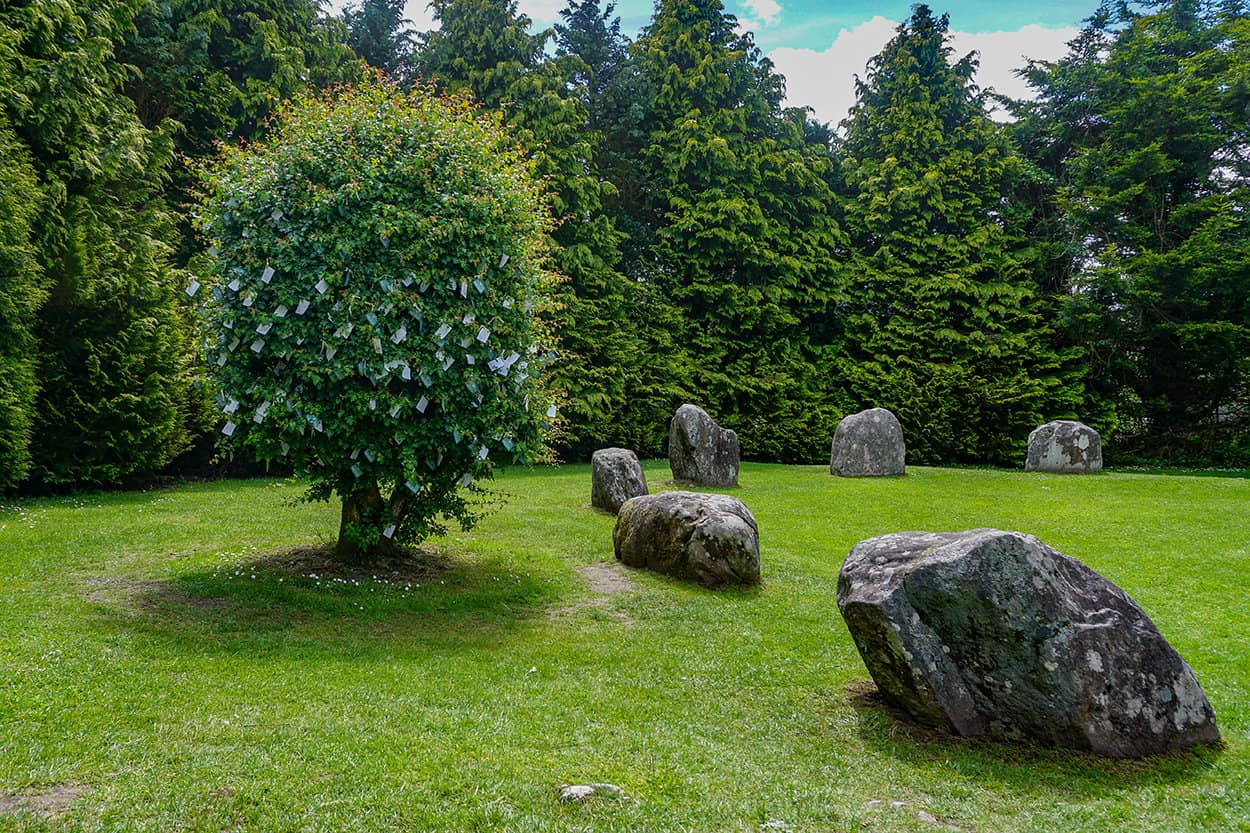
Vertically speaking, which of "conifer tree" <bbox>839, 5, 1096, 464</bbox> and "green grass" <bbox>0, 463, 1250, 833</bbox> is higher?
"conifer tree" <bbox>839, 5, 1096, 464</bbox>

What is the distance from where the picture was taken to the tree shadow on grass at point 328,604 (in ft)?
22.5

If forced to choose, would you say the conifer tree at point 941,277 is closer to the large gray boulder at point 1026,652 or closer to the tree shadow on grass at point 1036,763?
the large gray boulder at point 1026,652

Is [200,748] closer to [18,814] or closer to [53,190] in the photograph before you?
[18,814]

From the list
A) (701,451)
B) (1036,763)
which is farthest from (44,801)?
(701,451)

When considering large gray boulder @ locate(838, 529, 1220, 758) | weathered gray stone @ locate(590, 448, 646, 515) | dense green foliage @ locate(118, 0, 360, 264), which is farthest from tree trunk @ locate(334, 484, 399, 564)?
dense green foliage @ locate(118, 0, 360, 264)

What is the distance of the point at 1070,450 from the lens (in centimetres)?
2030

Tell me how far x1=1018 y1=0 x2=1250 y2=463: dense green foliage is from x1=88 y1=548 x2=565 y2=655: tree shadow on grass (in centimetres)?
2240

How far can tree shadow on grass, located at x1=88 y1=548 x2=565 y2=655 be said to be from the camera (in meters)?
6.87

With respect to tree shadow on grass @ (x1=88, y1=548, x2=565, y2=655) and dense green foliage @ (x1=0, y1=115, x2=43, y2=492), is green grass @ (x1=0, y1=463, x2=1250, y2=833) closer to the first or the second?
tree shadow on grass @ (x1=88, y1=548, x2=565, y2=655)

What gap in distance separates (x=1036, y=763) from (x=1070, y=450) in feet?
59.6

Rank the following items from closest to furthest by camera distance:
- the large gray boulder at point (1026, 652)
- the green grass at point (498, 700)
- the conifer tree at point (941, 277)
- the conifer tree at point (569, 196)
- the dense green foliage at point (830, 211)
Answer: the green grass at point (498, 700) → the large gray boulder at point (1026, 652) → the dense green foliage at point (830, 211) → the conifer tree at point (569, 196) → the conifer tree at point (941, 277)

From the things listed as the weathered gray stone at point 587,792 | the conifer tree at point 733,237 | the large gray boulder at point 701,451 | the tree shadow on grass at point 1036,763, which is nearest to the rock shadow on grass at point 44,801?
the weathered gray stone at point 587,792

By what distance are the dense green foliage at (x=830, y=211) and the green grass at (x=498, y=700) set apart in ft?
33.3

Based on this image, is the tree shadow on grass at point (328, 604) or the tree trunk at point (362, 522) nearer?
the tree shadow on grass at point (328, 604)
